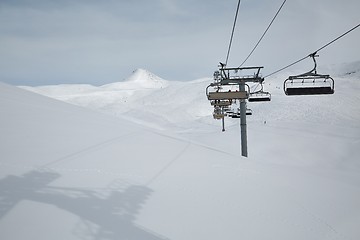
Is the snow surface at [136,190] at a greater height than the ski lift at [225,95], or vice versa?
the ski lift at [225,95]

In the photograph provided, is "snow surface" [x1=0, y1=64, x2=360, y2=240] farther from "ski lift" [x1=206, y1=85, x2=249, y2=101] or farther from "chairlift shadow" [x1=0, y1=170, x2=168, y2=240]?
"ski lift" [x1=206, y1=85, x2=249, y2=101]

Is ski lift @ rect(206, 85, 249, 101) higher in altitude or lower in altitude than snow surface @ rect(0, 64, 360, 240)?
higher

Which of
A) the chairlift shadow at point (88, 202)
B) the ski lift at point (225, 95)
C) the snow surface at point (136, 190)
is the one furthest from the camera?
the ski lift at point (225, 95)

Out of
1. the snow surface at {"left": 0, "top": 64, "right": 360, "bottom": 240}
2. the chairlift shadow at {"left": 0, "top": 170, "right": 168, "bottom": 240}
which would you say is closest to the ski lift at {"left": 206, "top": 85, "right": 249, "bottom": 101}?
the snow surface at {"left": 0, "top": 64, "right": 360, "bottom": 240}

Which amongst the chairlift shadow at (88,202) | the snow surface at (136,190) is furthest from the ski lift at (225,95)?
the chairlift shadow at (88,202)

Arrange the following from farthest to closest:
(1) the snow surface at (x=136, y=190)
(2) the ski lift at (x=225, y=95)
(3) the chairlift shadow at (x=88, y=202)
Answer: (2) the ski lift at (x=225, y=95), (1) the snow surface at (x=136, y=190), (3) the chairlift shadow at (x=88, y=202)

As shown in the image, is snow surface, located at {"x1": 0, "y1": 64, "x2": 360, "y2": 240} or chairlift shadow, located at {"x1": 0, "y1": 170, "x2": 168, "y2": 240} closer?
chairlift shadow, located at {"x1": 0, "y1": 170, "x2": 168, "y2": 240}

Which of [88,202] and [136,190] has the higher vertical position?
[88,202]

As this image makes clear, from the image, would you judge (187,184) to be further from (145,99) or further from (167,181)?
(145,99)

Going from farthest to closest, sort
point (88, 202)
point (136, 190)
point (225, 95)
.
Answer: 1. point (225, 95)
2. point (136, 190)
3. point (88, 202)

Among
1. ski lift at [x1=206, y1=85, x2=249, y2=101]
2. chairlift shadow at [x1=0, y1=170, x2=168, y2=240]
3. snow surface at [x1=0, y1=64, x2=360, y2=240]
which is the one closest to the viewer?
chairlift shadow at [x1=0, y1=170, x2=168, y2=240]

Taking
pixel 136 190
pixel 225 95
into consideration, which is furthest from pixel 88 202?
pixel 225 95

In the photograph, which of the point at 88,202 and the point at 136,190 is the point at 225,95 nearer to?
the point at 136,190

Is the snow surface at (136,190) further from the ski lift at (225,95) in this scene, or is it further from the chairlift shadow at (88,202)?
the ski lift at (225,95)
